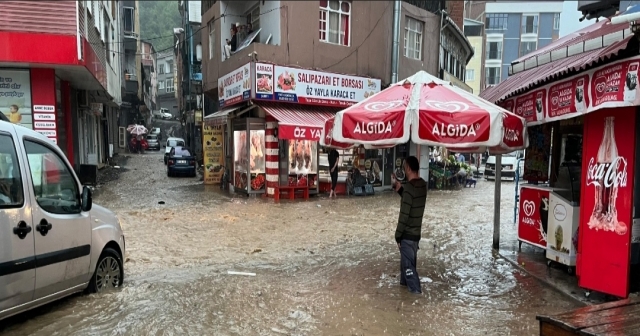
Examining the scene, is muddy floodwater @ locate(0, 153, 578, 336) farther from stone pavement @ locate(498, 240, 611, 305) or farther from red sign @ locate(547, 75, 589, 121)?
red sign @ locate(547, 75, 589, 121)

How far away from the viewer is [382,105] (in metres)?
5.12

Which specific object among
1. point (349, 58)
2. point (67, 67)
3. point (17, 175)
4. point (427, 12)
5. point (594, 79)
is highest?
point (427, 12)

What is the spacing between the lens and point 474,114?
4566 mm

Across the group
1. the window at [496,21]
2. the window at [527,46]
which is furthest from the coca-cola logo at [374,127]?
the window at [527,46]

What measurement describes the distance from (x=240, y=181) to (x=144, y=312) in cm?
1075

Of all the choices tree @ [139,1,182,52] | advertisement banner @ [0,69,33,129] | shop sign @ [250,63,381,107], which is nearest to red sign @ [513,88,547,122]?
shop sign @ [250,63,381,107]

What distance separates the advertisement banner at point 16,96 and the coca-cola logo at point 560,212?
1261cm

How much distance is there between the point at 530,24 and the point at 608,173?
169 feet

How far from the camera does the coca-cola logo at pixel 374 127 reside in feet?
15.8

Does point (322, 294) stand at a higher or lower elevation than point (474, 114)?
lower

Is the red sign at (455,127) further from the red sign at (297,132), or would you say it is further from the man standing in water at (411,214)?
the red sign at (297,132)

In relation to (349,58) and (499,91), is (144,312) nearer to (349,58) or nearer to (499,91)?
(499,91)

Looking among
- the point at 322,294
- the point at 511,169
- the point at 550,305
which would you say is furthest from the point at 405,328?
the point at 511,169

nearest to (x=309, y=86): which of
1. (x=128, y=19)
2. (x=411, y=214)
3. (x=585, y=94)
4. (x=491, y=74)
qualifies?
(x=411, y=214)
